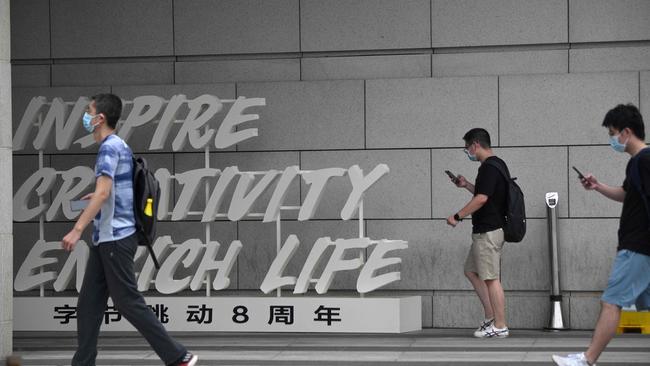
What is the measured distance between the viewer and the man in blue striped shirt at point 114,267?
837 cm

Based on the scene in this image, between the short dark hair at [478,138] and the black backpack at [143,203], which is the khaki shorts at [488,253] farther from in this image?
the black backpack at [143,203]

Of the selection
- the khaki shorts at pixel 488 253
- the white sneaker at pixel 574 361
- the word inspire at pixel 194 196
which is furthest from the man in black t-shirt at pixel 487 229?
the white sneaker at pixel 574 361

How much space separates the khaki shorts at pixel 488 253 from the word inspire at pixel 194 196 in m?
0.75

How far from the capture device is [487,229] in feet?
39.1

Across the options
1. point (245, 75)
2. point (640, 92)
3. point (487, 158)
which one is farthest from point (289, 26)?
point (640, 92)

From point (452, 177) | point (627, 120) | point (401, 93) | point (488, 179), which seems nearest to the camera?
point (627, 120)

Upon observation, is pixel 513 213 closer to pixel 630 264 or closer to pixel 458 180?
pixel 458 180

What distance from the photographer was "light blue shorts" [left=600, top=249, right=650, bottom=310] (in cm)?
824

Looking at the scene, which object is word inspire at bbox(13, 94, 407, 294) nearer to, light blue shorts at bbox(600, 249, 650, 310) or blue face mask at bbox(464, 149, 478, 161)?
blue face mask at bbox(464, 149, 478, 161)

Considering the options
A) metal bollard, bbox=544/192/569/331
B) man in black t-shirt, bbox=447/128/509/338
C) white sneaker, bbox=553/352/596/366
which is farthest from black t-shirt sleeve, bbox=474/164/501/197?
white sneaker, bbox=553/352/596/366

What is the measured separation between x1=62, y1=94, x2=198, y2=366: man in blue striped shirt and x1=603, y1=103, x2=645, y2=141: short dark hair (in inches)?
130

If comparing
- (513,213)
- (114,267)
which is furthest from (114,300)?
(513,213)

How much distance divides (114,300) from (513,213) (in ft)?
15.5

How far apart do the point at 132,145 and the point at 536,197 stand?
174 inches
